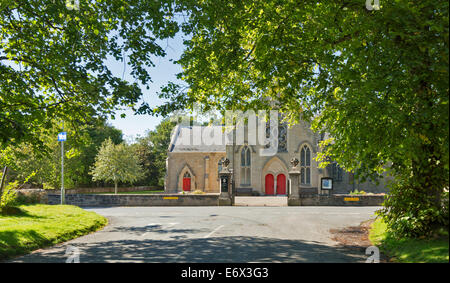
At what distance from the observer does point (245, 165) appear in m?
42.5

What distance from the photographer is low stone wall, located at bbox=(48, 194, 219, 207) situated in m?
27.2

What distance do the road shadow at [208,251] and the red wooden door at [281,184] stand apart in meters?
32.6

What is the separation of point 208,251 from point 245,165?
34282mm

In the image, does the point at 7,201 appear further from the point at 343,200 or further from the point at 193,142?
the point at 193,142

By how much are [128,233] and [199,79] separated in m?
5.74

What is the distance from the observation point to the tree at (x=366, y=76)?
20.3 feet

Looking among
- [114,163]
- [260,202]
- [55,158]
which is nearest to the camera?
[260,202]

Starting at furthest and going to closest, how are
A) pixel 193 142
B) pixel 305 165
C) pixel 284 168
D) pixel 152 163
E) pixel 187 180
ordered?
pixel 152 163
pixel 193 142
pixel 187 180
pixel 284 168
pixel 305 165

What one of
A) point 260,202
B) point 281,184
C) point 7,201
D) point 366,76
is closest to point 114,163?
point 281,184

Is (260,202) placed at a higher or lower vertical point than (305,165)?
lower

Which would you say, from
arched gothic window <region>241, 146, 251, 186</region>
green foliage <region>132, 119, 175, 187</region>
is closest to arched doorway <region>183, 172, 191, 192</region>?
arched gothic window <region>241, 146, 251, 186</region>

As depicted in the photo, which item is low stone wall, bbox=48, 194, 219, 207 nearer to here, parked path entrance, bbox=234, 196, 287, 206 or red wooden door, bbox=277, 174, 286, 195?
parked path entrance, bbox=234, 196, 287, 206
